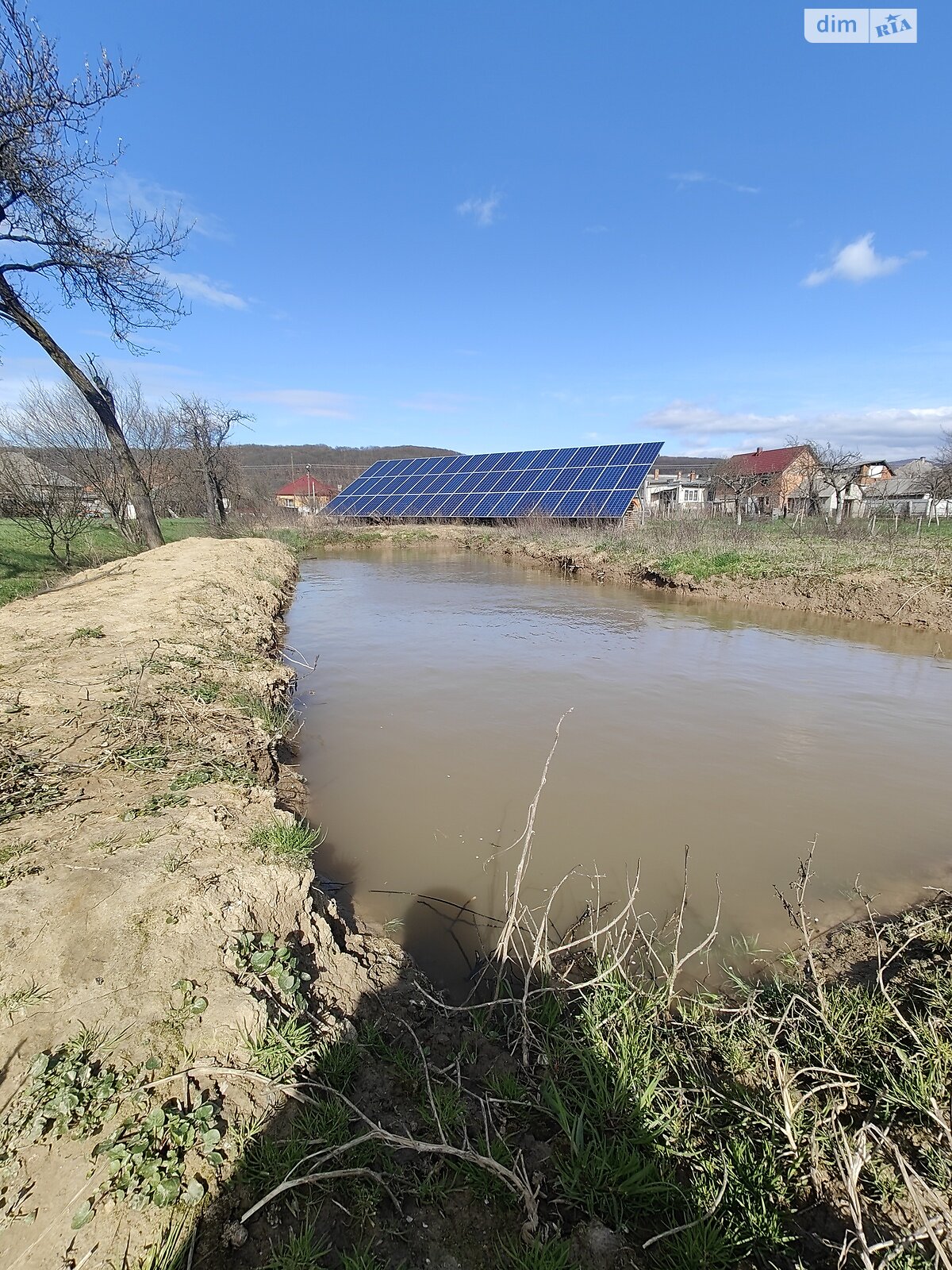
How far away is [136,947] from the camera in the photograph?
7.53ft

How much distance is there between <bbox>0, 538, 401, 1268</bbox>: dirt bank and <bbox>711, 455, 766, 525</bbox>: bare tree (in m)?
21.5

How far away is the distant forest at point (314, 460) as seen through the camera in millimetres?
63062

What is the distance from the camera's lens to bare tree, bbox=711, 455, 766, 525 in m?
A: 28.6

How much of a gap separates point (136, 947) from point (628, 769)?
4.05 metres

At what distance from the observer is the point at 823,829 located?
434 centimetres

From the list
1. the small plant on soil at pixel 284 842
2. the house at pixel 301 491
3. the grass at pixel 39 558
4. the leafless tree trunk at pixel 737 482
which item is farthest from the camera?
the house at pixel 301 491

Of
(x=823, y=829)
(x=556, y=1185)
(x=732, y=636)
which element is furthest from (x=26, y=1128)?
(x=732, y=636)

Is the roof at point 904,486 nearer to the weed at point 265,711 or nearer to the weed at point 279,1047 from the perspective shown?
the weed at point 265,711

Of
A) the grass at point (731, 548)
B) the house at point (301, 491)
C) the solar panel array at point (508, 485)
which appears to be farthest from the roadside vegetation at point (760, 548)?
the house at point (301, 491)

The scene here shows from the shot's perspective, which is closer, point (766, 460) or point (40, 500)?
point (40, 500)

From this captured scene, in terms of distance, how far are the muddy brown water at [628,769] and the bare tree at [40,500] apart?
6.24m

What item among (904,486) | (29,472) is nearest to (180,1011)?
(29,472)

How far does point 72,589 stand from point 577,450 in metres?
28.4

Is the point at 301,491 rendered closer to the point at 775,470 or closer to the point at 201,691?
the point at 775,470
